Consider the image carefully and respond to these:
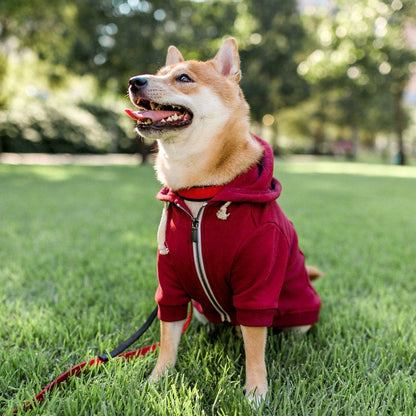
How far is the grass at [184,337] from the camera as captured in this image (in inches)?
67.5

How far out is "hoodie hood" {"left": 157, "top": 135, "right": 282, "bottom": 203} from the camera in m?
1.83

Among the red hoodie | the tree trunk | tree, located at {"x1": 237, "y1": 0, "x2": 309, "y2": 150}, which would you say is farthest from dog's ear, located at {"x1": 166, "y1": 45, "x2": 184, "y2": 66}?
the tree trunk

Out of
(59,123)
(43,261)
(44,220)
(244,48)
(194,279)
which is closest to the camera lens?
(194,279)

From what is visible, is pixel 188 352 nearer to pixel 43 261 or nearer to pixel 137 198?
pixel 43 261

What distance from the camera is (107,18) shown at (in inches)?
646

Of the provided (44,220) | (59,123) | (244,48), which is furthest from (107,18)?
(44,220)

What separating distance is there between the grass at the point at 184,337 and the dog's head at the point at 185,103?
3.92ft

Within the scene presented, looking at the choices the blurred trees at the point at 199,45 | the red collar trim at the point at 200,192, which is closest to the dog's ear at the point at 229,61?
the red collar trim at the point at 200,192

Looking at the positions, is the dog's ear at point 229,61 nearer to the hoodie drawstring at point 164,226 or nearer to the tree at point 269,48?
the hoodie drawstring at point 164,226

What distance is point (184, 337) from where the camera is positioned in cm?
234

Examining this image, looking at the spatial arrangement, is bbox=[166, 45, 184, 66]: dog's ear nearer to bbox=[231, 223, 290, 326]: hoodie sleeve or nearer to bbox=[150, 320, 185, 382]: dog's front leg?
bbox=[231, 223, 290, 326]: hoodie sleeve

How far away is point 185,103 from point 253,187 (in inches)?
22.3

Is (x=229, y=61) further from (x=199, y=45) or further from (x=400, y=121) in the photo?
(x=400, y=121)

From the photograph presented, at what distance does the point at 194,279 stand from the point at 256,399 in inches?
23.9
